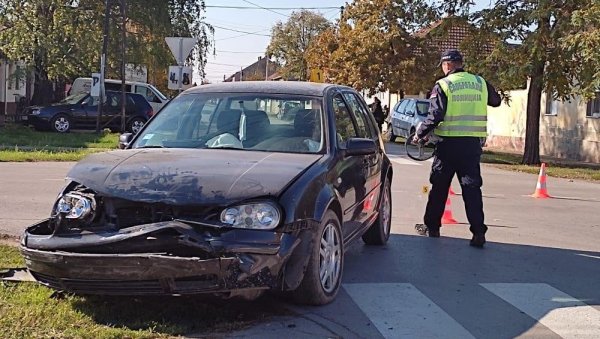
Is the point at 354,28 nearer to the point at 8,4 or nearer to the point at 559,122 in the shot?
the point at 559,122

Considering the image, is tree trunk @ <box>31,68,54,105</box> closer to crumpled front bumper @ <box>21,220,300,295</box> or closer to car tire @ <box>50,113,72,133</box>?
car tire @ <box>50,113,72,133</box>

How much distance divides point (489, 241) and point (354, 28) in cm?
3087

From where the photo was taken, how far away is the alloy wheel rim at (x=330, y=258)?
5551 mm

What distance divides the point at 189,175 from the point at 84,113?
23.1 metres

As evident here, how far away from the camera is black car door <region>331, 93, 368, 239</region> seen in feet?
20.0

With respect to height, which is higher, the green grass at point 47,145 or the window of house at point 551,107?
the window of house at point 551,107

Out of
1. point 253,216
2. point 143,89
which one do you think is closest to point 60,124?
point 143,89

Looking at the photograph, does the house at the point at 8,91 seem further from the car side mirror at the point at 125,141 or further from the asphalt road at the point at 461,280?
the car side mirror at the point at 125,141

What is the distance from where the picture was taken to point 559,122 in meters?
28.0

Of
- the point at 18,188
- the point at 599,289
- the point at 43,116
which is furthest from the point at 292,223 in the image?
the point at 43,116

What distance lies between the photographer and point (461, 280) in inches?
260

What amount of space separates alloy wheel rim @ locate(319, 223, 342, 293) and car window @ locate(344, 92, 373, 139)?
5.63 ft

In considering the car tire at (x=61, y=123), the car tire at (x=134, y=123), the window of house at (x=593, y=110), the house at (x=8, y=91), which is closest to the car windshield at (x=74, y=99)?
the car tire at (x=61, y=123)

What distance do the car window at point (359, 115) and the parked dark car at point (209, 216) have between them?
1022 millimetres
